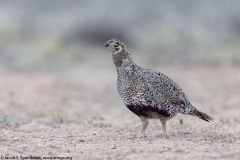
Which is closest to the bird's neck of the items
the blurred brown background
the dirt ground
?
the dirt ground

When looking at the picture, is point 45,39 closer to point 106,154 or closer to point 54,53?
point 54,53

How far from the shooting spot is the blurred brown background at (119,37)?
926 inches

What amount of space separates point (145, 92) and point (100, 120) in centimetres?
325

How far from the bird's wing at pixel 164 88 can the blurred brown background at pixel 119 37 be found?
11963mm

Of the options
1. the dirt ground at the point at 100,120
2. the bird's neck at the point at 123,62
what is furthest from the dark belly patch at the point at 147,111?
the bird's neck at the point at 123,62

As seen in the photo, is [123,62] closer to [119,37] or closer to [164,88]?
[164,88]

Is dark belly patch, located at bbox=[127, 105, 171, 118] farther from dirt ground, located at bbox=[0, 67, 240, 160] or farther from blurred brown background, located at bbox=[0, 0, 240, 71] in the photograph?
blurred brown background, located at bbox=[0, 0, 240, 71]

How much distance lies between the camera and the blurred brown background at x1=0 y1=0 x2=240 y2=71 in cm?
2353

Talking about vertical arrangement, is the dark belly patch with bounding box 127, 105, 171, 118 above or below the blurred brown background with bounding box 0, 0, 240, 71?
below

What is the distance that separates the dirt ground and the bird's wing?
1.75 feet

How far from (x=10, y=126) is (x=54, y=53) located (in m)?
13.8

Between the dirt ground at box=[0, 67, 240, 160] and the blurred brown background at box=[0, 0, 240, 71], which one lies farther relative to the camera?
the blurred brown background at box=[0, 0, 240, 71]

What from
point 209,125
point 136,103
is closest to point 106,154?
point 136,103

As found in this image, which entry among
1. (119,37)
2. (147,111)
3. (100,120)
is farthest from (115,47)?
(119,37)
